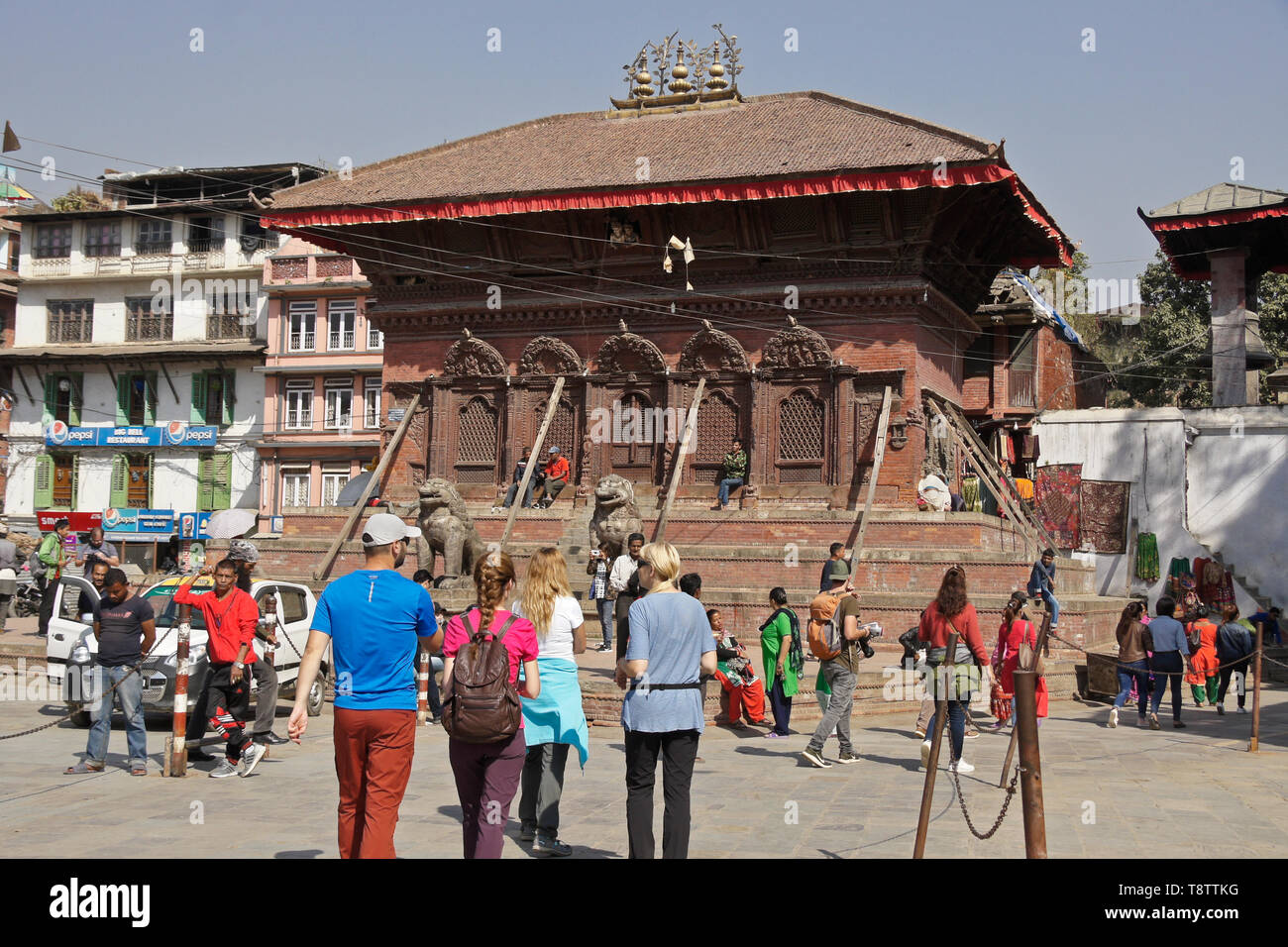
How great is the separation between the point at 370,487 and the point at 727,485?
284 inches

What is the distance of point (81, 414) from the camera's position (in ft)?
157

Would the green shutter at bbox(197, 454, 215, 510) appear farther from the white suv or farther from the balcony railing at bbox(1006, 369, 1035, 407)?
the white suv

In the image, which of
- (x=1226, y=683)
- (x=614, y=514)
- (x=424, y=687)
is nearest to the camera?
(x=424, y=687)

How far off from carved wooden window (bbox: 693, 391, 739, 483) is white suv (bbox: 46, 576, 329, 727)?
11.6 meters

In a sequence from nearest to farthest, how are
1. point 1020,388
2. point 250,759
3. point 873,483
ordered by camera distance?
point 250,759, point 873,483, point 1020,388

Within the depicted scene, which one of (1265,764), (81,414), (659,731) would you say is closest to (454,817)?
(659,731)

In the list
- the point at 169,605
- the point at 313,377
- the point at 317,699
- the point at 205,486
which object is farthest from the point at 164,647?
the point at 205,486

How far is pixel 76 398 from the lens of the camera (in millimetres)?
47844

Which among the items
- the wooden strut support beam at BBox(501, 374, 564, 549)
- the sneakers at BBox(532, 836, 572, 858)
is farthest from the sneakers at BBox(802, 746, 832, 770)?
the wooden strut support beam at BBox(501, 374, 564, 549)

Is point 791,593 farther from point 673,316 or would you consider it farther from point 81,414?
point 81,414

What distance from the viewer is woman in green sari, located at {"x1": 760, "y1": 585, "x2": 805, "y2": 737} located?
1326 cm

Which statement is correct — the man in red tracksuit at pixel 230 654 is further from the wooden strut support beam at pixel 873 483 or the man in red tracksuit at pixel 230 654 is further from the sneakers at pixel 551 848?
the wooden strut support beam at pixel 873 483

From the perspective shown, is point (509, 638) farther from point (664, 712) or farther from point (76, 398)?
point (76, 398)

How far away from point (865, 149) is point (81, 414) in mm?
34859
